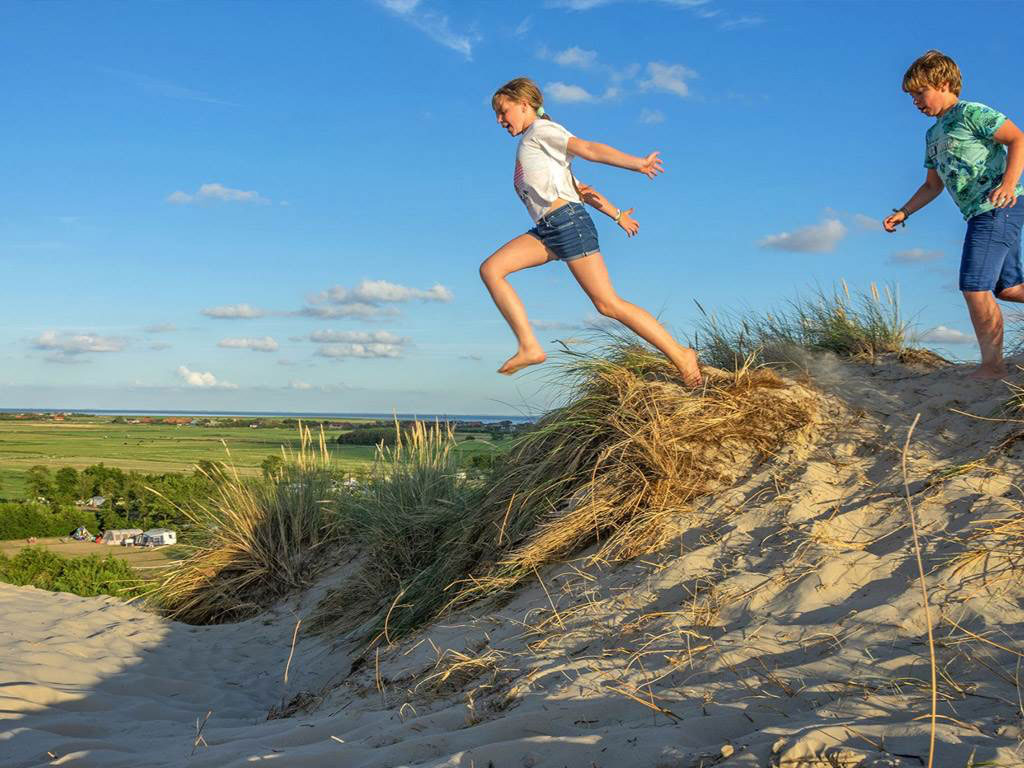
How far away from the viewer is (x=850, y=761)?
2180 millimetres

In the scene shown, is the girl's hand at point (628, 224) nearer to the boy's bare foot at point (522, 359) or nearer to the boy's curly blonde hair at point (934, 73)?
the boy's bare foot at point (522, 359)

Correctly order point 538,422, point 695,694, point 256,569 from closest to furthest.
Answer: point 695,694, point 538,422, point 256,569

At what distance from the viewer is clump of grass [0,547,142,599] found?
40.7 ft

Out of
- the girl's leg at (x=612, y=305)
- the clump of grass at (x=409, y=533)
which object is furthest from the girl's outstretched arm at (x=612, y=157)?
the clump of grass at (x=409, y=533)

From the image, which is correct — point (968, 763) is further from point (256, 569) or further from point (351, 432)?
point (351, 432)

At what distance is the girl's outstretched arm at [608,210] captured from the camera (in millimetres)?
5414

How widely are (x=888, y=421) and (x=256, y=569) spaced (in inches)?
256

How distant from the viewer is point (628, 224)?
5.43 m

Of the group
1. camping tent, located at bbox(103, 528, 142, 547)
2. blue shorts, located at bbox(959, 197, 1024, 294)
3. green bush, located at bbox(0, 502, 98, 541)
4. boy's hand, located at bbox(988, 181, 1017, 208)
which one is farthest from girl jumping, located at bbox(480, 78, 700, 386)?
green bush, located at bbox(0, 502, 98, 541)

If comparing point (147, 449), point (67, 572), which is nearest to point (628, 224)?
point (67, 572)

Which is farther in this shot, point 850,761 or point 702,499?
point 702,499

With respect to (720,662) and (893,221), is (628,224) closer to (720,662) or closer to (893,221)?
(893,221)

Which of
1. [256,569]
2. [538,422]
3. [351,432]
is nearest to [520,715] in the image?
[538,422]

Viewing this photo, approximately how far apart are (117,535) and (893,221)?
21.3 meters
